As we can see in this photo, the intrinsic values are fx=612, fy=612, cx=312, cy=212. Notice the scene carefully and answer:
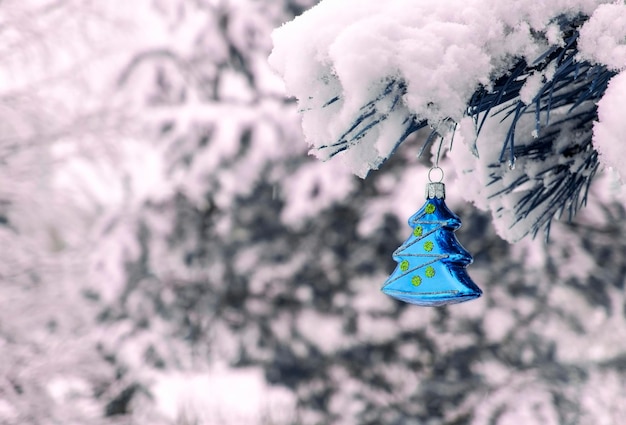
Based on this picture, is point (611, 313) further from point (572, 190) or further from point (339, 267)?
point (572, 190)

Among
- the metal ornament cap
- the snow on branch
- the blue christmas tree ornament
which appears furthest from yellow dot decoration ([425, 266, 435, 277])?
the snow on branch

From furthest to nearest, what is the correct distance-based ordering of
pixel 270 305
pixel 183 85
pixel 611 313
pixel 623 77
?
1. pixel 183 85
2. pixel 270 305
3. pixel 611 313
4. pixel 623 77

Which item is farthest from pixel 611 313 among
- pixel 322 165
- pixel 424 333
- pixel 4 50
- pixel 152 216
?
pixel 4 50

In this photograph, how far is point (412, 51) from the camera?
0.56m

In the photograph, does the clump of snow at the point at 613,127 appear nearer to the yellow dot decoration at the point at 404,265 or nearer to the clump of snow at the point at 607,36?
the clump of snow at the point at 607,36

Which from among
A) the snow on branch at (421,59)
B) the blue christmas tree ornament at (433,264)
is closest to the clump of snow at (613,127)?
the snow on branch at (421,59)

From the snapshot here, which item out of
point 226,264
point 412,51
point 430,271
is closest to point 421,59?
point 412,51

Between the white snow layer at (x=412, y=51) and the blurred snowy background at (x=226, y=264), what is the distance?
2.26 metres

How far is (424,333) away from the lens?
2854 mm

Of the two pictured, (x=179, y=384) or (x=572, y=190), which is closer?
(x=572, y=190)

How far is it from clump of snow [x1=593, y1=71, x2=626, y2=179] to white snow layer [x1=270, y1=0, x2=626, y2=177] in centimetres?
5

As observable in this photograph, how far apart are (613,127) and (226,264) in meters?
2.60

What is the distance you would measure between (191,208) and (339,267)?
32.5 inches

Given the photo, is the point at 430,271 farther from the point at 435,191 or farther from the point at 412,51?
the point at 412,51
